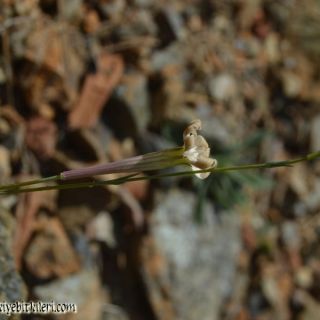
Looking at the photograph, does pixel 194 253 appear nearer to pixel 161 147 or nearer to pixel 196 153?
pixel 161 147

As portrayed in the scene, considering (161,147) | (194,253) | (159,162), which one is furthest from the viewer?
(194,253)

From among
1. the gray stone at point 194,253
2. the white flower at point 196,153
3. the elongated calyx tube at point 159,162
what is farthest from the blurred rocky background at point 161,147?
the white flower at point 196,153

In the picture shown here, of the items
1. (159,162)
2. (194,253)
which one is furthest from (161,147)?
(159,162)

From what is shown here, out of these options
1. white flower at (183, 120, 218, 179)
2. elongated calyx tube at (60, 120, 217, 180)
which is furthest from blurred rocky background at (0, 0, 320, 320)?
white flower at (183, 120, 218, 179)

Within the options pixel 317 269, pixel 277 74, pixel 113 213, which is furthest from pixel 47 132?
pixel 317 269

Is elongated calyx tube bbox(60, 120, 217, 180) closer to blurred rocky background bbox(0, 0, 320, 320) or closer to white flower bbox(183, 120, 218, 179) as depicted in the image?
white flower bbox(183, 120, 218, 179)

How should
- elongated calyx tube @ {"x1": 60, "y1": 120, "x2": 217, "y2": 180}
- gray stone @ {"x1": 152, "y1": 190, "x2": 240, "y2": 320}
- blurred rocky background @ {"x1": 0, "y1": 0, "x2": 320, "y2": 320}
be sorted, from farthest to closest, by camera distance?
gray stone @ {"x1": 152, "y1": 190, "x2": 240, "y2": 320} → blurred rocky background @ {"x1": 0, "y1": 0, "x2": 320, "y2": 320} → elongated calyx tube @ {"x1": 60, "y1": 120, "x2": 217, "y2": 180}

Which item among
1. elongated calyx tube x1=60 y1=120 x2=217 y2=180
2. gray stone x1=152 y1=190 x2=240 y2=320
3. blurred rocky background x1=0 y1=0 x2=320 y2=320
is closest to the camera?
elongated calyx tube x1=60 y1=120 x2=217 y2=180
